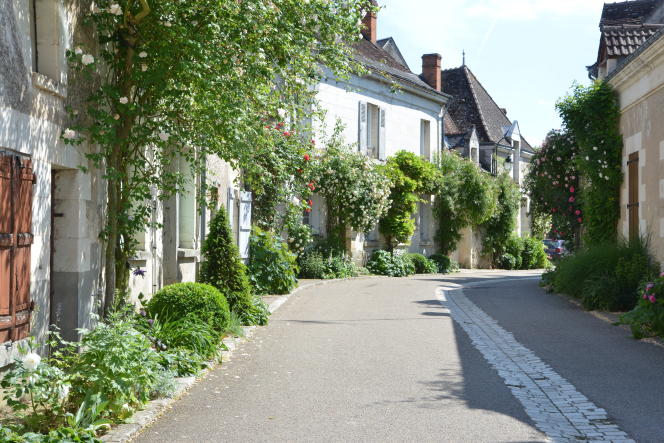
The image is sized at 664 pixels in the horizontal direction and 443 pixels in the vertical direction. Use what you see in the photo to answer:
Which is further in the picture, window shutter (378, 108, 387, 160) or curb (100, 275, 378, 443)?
window shutter (378, 108, 387, 160)

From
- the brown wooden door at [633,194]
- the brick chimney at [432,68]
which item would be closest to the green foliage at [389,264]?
the brick chimney at [432,68]

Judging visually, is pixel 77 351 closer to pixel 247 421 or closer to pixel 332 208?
pixel 247 421

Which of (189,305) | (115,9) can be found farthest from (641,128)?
(115,9)

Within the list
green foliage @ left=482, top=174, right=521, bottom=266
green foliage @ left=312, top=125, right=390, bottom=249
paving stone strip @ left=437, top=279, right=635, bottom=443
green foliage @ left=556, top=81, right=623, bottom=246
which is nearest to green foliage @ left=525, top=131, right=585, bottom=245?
green foliage @ left=556, top=81, right=623, bottom=246

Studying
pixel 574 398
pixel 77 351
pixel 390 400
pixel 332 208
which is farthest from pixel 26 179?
pixel 332 208

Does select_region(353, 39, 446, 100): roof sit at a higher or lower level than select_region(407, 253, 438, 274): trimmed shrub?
higher

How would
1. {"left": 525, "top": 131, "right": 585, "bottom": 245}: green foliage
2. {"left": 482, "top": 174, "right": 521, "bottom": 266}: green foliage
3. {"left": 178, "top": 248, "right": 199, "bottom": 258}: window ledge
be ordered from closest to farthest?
1. {"left": 178, "top": 248, "right": 199, "bottom": 258}: window ledge
2. {"left": 525, "top": 131, "right": 585, "bottom": 245}: green foliage
3. {"left": 482, "top": 174, "right": 521, "bottom": 266}: green foliage

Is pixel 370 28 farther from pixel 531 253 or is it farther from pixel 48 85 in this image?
pixel 48 85

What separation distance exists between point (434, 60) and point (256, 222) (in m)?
15.7

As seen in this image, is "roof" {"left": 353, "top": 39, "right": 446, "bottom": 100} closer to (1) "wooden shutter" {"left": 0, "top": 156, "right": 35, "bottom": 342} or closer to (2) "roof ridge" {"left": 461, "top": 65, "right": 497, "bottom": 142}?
(2) "roof ridge" {"left": 461, "top": 65, "right": 497, "bottom": 142}

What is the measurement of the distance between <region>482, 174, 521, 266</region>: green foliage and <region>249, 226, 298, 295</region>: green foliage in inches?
629

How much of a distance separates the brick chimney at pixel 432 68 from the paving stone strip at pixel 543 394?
21.1m

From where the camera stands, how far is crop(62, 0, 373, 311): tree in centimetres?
741

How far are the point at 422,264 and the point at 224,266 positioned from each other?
15629 mm
